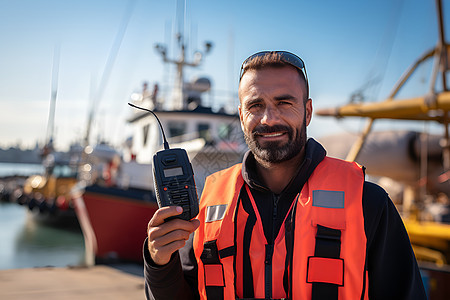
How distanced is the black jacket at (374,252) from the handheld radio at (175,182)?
0.20m

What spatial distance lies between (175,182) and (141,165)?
8789mm

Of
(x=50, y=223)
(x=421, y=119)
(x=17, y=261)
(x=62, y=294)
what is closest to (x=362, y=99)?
(x=421, y=119)

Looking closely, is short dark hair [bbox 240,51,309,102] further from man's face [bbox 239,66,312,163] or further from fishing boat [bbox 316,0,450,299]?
fishing boat [bbox 316,0,450,299]

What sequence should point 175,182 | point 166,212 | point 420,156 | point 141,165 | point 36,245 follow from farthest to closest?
point 36,245
point 141,165
point 420,156
point 175,182
point 166,212

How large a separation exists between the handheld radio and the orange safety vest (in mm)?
196

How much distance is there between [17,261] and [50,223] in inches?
306

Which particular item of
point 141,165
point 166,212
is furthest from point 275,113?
point 141,165

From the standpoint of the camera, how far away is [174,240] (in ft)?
3.87

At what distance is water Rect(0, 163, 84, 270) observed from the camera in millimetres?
11578

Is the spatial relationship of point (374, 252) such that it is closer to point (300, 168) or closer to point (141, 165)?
point (300, 168)

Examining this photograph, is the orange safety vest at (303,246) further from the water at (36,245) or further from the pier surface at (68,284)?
the water at (36,245)

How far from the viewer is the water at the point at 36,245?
11.6 metres

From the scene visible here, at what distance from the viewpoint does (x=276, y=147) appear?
133cm

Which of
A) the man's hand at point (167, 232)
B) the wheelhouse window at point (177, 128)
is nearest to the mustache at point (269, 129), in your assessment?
the man's hand at point (167, 232)
